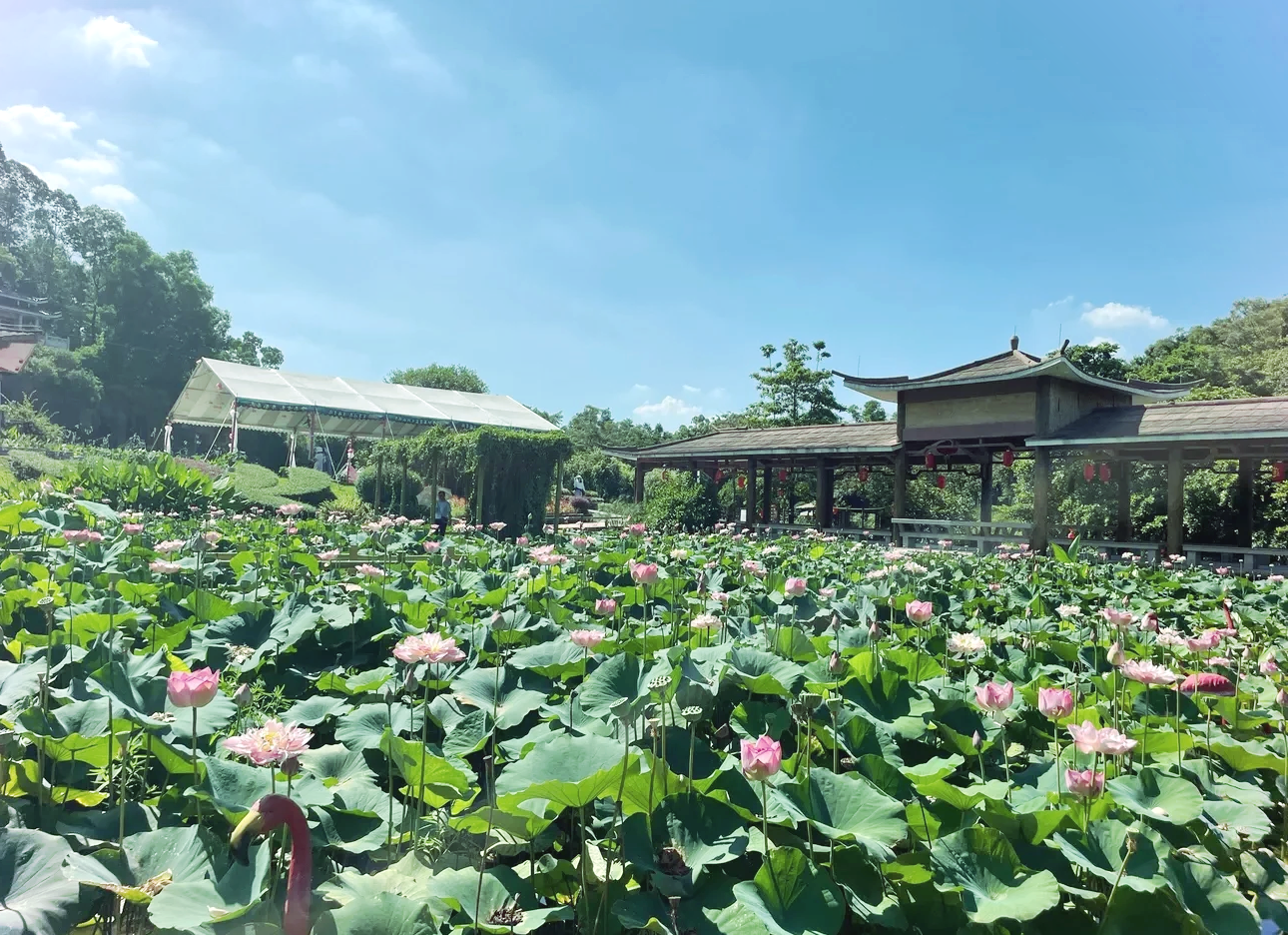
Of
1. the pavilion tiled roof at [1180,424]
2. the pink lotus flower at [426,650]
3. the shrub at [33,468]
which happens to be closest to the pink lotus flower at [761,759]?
the pink lotus flower at [426,650]

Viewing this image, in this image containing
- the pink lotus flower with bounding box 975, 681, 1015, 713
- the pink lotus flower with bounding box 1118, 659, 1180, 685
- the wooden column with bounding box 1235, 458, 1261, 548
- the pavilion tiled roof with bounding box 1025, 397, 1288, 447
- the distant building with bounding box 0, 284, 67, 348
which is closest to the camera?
the pink lotus flower with bounding box 975, 681, 1015, 713

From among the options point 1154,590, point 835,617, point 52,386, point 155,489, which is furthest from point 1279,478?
point 52,386

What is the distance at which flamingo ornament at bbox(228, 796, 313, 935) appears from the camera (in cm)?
71

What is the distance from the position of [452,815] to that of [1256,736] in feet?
6.31

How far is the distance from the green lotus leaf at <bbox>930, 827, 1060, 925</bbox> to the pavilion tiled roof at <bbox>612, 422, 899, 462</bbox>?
12.3m

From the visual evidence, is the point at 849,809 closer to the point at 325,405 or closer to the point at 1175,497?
the point at 1175,497

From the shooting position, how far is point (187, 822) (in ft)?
3.61

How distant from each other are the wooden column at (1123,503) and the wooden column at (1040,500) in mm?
1782

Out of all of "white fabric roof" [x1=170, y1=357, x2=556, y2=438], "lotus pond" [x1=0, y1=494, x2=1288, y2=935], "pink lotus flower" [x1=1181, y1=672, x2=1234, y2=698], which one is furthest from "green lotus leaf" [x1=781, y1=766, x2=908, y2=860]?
"white fabric roof" [x1=170, y1=357, x2=556, y2=438]

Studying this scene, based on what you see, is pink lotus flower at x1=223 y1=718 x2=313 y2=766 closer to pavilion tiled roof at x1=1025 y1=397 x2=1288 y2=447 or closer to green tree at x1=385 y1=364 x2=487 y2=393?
pavilion tiled roof at x1=1025 y1=397 x2=1288 y2=447

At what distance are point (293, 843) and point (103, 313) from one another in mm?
46628

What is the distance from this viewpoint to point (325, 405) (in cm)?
1920

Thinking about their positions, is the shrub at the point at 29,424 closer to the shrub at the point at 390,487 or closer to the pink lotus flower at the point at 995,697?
the shrub at the point at 390,487

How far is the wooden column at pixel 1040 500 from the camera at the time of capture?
1050cm
